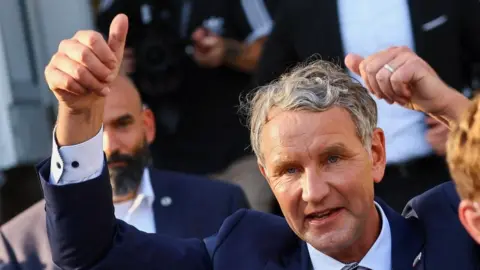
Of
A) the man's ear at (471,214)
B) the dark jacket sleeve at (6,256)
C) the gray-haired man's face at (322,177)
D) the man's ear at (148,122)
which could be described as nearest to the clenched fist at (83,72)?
the gray-haired man's face at (322,177)

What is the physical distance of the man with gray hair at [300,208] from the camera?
2.55 meters

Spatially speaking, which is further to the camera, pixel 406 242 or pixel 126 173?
pixel 126 173

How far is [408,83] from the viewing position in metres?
2.65

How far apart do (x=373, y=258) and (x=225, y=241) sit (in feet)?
1.21

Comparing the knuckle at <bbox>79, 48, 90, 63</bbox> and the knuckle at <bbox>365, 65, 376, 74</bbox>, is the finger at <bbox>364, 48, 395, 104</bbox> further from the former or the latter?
the knuckle at <bbox>79, 48, 90, 63</bbox>

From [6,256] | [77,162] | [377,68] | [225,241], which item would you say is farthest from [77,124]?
[6,256]

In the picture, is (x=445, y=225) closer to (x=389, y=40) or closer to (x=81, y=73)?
(x=81, y=73)

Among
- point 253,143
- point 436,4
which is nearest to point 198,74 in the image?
point 436,4

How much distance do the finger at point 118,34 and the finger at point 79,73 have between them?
95 millimetres

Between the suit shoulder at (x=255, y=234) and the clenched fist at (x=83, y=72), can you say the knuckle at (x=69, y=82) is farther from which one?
the suit shoulder at (x=255, y=234)

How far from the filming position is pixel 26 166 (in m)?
5.05

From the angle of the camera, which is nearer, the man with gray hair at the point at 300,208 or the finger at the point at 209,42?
the man with gray hair at the point at 300,208

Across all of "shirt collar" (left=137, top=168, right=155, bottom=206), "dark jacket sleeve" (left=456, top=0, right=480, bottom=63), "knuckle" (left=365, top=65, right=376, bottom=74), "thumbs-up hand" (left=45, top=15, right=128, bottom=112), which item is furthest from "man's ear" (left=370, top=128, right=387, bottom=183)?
"shirt collar" (left=137, top=168, right=155, bottom=206)

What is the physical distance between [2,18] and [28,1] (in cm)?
15
